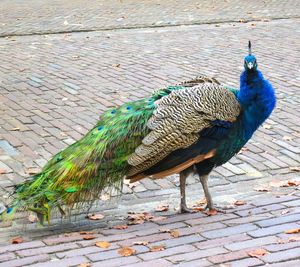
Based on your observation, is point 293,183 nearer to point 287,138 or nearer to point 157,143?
point 287,138

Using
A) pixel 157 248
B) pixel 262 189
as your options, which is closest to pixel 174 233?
pixel 157 248

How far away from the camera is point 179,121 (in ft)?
15.6

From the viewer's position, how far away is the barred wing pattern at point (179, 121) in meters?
4.73

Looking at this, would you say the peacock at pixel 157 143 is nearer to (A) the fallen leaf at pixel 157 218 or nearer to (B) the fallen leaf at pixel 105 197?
(A) the fallen leaf at pixel 157 218

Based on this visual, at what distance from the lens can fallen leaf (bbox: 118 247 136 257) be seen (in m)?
4.00

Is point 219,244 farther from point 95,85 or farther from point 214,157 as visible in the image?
point 95,85

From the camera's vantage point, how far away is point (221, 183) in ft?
18.8

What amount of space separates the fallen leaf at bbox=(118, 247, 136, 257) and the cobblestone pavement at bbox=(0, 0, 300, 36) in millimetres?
9044

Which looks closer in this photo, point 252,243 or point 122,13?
point 252,243

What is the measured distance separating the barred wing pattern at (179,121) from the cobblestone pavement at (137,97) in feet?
1.57

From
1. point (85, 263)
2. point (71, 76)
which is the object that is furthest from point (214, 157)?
point (71, 76)

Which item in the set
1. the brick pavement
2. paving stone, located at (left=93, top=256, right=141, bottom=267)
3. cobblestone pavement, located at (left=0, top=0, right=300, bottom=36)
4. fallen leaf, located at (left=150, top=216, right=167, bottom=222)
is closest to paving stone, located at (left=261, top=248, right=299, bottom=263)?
the brick pavement

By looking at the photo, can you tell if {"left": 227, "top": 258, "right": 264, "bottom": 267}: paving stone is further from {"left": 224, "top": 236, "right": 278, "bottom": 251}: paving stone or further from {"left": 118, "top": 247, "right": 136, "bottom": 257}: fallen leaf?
{"left": 118, "top": 247, "right": 136, "bottom": 257}: fallen leaf

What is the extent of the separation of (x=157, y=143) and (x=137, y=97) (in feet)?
11.7
